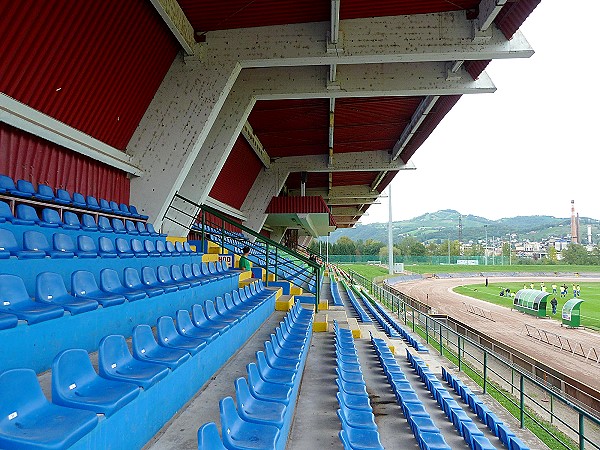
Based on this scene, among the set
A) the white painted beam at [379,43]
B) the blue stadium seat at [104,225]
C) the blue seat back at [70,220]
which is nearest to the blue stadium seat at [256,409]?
the blue seat back at [70,220]

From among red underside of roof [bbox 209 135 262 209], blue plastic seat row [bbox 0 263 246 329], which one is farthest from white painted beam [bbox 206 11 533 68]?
red underside of roof [bbox 209 135 262 209]

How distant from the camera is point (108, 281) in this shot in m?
4.22

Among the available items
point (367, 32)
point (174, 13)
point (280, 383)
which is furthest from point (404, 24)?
point (280, 383)

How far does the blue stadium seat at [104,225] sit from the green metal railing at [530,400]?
20.8ft

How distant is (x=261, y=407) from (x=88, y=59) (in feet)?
20.7

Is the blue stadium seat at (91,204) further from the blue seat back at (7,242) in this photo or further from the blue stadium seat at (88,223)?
the blue seat back at (7,242)

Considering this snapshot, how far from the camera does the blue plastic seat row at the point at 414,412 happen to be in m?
→ 4.62

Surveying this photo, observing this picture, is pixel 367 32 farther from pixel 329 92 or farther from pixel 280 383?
pixel 280 383

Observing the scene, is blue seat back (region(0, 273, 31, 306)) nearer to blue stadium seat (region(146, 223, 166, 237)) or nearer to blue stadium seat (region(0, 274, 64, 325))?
blue stadium seat (region(0, 274, 64, 325))

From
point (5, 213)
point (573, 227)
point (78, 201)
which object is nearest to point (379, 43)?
point (78, 201)

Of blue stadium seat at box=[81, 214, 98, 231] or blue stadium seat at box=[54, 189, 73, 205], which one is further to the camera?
blue stadium seat at box=[54, 189, 73, 205]

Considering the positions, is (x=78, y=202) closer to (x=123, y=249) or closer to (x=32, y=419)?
(x=123, y=249)

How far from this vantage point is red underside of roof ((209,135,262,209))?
1579cm

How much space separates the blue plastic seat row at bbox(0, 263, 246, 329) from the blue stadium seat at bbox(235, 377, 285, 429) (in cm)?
130
